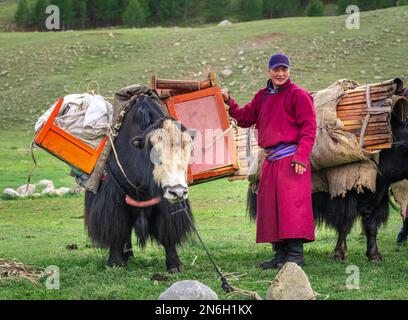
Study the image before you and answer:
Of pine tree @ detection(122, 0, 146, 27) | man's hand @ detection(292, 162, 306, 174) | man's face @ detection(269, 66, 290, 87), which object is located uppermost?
pine tree @ detection(122, 0, 146, 27)

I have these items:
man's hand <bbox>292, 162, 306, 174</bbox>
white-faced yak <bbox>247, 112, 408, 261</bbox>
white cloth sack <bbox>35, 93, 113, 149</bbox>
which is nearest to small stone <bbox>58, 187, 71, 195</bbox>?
white cloth sack <bbox>35, 93, 113, 149</bbox>

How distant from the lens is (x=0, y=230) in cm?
983

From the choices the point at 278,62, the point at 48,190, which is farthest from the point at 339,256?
the point at 48,190

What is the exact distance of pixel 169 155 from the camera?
5.52m

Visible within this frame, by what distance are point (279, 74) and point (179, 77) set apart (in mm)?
23457

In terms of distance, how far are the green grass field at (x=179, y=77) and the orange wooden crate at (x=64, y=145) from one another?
95 centimetres

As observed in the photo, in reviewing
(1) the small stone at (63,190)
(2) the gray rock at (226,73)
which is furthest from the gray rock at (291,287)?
(2) the gray rock at (226,73)

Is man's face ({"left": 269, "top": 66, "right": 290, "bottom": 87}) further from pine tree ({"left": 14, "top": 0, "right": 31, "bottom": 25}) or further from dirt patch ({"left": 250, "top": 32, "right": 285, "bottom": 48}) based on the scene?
pine tree ({"left": 14, "top": 0, "right": 31, "bottom": 25})

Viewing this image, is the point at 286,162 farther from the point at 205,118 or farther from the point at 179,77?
the point at 179,77

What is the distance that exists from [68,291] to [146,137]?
1299mm

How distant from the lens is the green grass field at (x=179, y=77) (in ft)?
19.4

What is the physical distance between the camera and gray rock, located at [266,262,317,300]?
496 centimetres

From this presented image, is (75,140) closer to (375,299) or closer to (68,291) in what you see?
(68,291)

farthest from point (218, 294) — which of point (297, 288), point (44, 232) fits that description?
point (44, 232)
